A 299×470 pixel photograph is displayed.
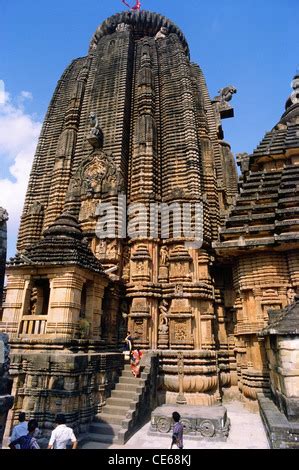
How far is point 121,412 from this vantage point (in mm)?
9367

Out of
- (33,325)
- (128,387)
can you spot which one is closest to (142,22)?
(33,325)

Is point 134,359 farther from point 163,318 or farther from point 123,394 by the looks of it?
point 163,318

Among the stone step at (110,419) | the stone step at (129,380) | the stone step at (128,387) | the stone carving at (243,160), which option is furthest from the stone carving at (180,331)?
the stone carving at (243,160)

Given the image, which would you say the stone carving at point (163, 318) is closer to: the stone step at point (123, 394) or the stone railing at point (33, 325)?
the stone step at point (123, 394)

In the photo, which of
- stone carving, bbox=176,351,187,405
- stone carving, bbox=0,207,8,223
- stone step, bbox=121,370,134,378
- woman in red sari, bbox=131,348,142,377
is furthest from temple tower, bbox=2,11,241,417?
stone carving, bbox=0,207,8,223

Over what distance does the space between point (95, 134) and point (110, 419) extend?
14846mm

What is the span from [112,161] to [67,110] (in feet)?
25.3

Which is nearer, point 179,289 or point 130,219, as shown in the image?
point 179,289

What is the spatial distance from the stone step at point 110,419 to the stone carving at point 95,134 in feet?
47.4

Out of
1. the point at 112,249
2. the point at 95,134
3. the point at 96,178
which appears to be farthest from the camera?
the point at 95,134

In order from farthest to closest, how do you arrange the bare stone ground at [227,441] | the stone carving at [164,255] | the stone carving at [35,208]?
the stone carving at [35,208], the stone carving at [164,255], the bare stone ground at [227,441]

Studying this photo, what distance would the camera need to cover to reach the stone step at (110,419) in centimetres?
895

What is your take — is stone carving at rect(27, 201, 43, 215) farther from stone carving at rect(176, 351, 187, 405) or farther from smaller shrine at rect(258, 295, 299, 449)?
smaller shrine at rect(258, 295, 299, 449)

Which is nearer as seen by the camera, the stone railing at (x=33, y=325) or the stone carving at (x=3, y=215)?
the stone carving at (x=3, y=215)
